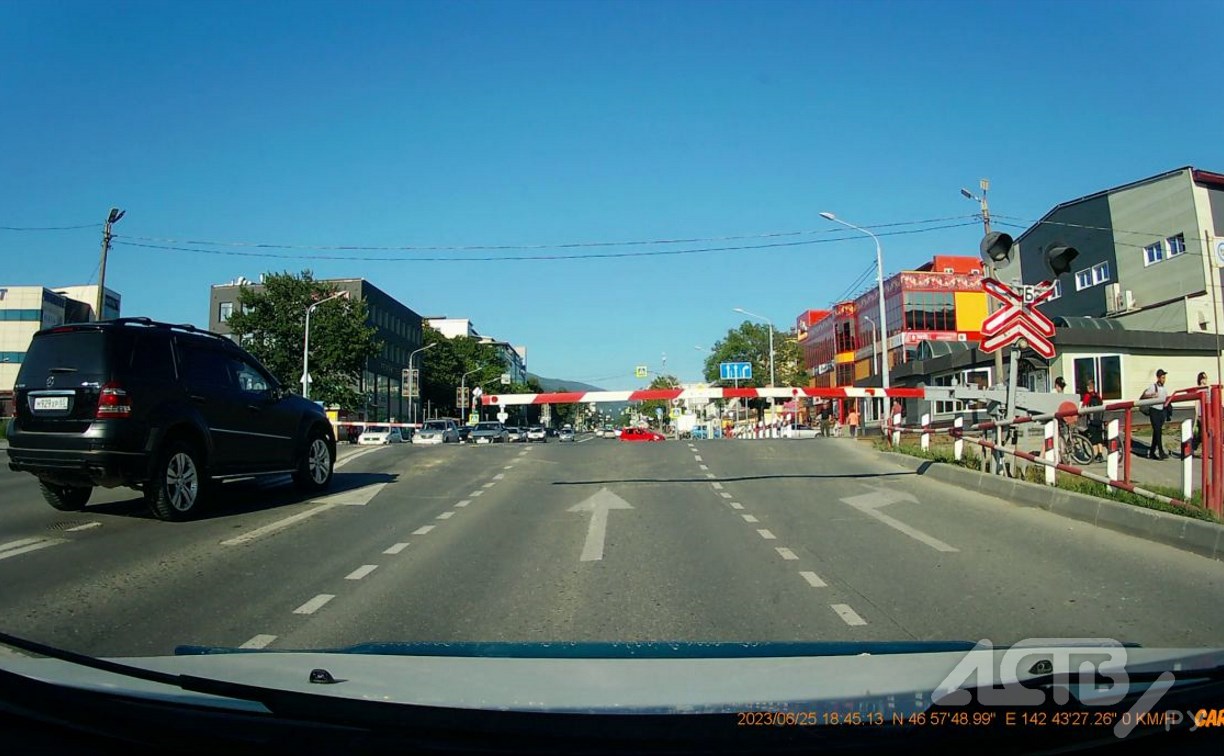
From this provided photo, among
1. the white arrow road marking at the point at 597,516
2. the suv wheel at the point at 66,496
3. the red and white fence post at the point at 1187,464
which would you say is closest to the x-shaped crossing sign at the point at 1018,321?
the red and white fence post at the point at 1187,464

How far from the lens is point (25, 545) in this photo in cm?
784

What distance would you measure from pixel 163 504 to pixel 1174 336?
3779cm

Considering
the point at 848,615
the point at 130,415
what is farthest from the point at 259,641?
the point at 130,415

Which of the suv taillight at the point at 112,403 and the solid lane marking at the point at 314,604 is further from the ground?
the suv taillight at the point at 112,403

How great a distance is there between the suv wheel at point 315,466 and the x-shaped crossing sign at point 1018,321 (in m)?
10.9

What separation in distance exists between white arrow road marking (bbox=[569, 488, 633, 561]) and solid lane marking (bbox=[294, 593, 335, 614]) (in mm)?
2503

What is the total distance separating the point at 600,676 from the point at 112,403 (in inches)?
311

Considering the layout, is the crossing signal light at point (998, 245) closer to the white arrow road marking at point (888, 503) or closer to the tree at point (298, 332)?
the white arrow road marking at point (888, 503)

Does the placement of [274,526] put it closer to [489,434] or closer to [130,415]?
[130,415]

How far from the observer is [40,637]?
16.5 ft

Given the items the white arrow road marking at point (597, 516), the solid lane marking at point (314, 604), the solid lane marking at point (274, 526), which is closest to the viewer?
the solid lane marking at point (314, 604)

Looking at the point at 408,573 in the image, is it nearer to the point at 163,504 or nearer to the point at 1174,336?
the point at 163,504

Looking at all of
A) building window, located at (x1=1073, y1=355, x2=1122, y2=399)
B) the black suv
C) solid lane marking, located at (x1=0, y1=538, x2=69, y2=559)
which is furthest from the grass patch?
building window, located at (x1=1073, y1=355, x2=1122, y2=399)

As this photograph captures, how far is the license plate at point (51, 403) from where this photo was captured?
8.73m
